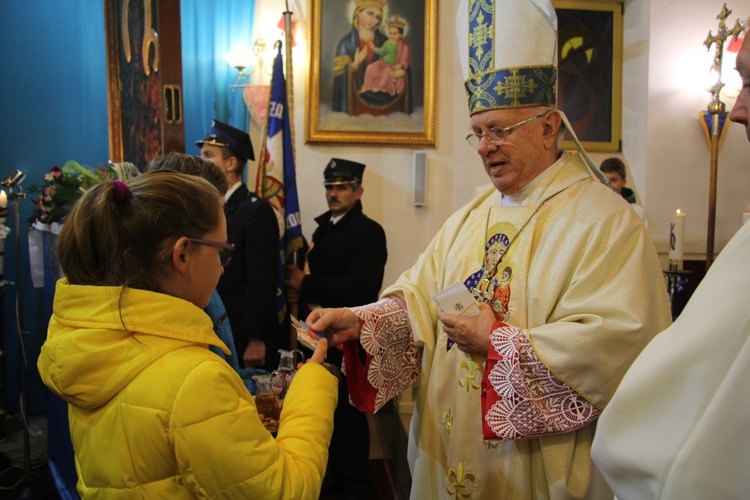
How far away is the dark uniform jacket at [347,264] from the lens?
3.87 meters

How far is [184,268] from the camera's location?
1.25 m

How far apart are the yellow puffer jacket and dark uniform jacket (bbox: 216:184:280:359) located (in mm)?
2016

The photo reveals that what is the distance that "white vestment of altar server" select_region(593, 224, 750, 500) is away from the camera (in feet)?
2.63

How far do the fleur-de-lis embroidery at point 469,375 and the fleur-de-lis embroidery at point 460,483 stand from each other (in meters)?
0.25

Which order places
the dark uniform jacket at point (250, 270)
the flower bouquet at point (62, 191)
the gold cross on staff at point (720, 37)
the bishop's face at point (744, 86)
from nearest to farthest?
the bishop's face at point (744, 86) → the dark uniform jacket at point (250, 270) → the flower bouquet at point (62, 191) → the gold cross on staff at point (720, 37)

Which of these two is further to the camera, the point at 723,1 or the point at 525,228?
the point at 723,1

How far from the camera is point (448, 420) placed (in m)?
1.97

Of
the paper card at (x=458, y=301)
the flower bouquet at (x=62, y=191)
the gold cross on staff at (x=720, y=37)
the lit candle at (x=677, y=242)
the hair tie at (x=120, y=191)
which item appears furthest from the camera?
the gold cross on staff at (x=720, y=37)

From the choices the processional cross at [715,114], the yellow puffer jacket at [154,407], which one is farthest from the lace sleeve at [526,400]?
the processional cross at [715,114]

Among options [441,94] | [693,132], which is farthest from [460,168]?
[693,132]

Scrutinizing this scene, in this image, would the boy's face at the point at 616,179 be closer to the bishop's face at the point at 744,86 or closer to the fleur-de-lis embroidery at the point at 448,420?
the fleur-de-lis embroidery at the point at 448,420

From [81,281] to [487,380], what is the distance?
1.10 m

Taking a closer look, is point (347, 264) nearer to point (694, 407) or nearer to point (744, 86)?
point (744, 86)

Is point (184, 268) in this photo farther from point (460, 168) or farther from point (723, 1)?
point (723, 1)
